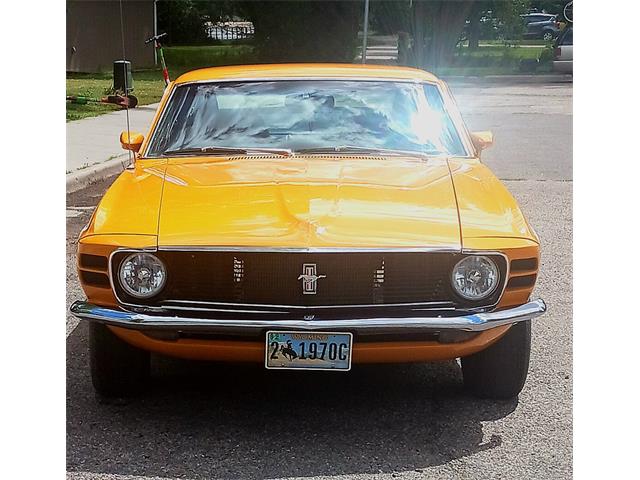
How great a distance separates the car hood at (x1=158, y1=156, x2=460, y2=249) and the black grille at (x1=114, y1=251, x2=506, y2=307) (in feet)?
0.17

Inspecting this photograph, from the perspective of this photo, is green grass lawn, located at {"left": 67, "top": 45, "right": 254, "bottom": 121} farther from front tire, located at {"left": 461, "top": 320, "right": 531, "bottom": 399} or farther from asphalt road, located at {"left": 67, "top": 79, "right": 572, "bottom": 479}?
front tire, located at {"left": 461, "top": 320, "right": 531, "bottom": 399}

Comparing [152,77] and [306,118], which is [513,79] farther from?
[306,118]

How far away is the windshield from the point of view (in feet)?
16.2

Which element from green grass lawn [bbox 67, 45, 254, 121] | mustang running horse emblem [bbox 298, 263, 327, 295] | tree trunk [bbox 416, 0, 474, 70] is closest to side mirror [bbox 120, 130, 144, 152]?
mustang running horse emblem [bbox 298, 263, 327, 295]

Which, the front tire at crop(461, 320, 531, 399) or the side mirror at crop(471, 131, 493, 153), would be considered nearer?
the front tire at crop(461, 320, 531, 399)

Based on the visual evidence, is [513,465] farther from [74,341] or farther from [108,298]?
[74,341]

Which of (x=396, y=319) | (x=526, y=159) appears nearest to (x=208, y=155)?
(x=396, y=319)

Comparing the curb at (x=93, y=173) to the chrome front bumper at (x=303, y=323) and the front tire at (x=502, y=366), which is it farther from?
the front tire at (x=502, y=366)

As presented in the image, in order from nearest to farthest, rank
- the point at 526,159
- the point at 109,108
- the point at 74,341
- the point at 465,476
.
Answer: the point at 465,476 → the point at 74,341 → the point at 526,159 → the point at 109,108

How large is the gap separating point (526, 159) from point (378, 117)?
25.3ft

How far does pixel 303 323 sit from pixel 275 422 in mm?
559

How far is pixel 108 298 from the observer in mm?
3920

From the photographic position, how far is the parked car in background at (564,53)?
1164 inches

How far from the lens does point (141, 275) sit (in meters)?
3.89
